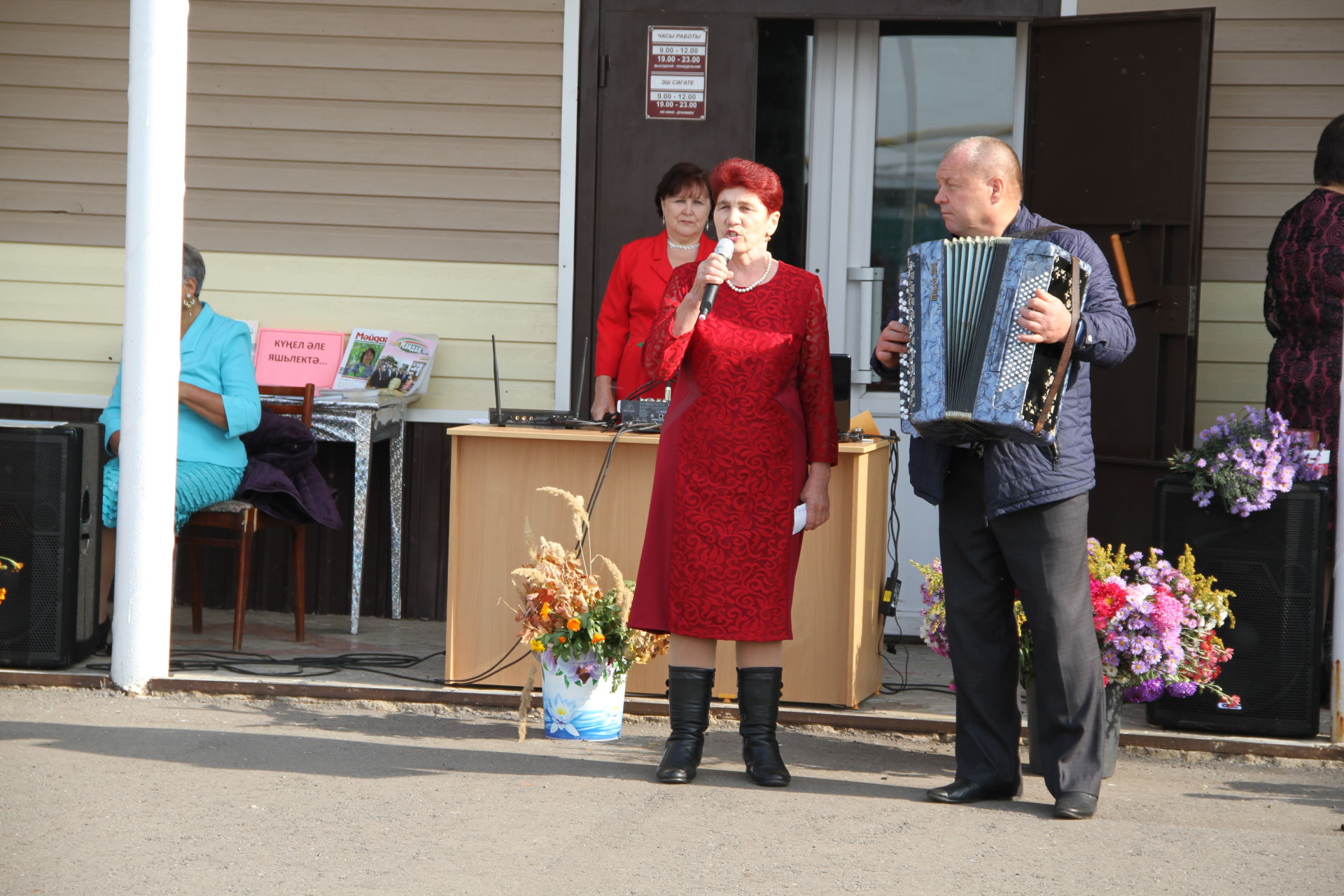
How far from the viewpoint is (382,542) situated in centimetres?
661

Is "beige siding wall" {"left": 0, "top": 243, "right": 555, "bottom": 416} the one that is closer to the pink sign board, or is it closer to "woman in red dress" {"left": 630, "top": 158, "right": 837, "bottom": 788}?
the pink sign board

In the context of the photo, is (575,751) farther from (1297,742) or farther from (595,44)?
(595,44)

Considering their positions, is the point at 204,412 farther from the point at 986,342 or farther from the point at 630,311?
the point at 986,342

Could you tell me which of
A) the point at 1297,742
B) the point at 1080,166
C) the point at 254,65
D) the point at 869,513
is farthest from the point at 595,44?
the point at 1297,742

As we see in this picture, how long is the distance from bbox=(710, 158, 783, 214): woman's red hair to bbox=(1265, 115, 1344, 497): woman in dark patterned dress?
217cm

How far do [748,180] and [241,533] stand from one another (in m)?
2.75

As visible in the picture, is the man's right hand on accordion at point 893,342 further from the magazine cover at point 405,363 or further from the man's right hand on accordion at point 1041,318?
the magazine cover at point 405,363

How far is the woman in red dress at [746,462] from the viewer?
4074 millimetres

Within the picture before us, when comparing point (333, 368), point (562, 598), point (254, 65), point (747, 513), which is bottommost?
point (562, 598)

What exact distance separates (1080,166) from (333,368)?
3.22 meters

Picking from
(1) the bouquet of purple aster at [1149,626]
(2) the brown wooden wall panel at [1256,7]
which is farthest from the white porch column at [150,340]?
(2) the brown wooden wall panel at [1256,7]

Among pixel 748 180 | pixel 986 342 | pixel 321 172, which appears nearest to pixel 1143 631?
pixel 986 342

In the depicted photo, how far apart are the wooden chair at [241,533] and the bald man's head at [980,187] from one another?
9.99 ft

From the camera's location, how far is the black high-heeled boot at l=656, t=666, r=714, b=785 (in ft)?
13.6
